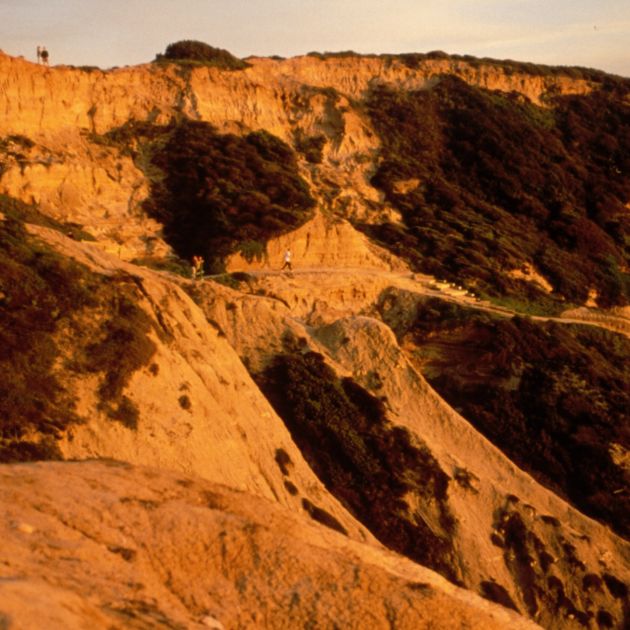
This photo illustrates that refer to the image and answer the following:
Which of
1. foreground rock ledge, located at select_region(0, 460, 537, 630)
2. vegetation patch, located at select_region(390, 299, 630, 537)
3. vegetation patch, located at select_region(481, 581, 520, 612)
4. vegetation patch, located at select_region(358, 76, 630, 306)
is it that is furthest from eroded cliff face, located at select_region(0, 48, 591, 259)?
foreground rock ledge, located at select_region(0, 460, 537, 630)

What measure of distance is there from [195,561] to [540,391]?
2180cm

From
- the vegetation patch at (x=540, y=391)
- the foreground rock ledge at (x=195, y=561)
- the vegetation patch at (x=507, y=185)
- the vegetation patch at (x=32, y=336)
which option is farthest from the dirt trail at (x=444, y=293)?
the foreground rock ledge at (x=195, y=561)

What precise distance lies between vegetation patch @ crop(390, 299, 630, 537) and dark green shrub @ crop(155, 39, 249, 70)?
23.6 m

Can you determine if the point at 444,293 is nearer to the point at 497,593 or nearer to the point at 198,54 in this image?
the point at 497,593

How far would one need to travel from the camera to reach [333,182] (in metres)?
46.7

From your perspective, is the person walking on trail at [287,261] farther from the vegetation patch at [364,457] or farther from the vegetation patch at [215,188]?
the vegetation patch at [364,457]

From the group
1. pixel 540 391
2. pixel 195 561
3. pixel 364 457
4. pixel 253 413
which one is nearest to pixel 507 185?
pixel 540 391

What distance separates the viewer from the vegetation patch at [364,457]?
2111 cm

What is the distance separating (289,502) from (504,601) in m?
5.55

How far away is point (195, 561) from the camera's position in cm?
1034

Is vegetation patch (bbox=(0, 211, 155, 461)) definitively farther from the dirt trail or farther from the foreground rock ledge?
the dirt trail

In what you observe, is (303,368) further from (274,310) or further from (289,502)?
(289,502)

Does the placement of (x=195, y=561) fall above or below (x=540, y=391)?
above

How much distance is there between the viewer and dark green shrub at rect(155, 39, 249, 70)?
52906 mm
